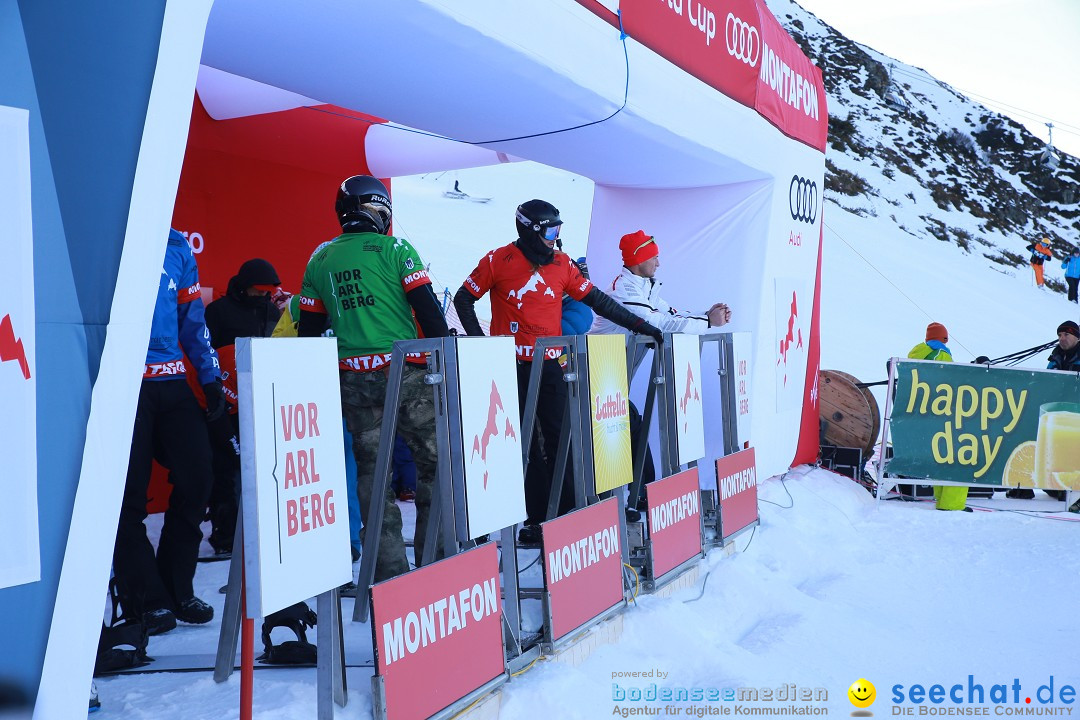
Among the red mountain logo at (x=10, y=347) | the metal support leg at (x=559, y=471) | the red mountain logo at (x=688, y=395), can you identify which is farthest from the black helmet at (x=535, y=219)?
the red mountain logo at (x=10, y=347)

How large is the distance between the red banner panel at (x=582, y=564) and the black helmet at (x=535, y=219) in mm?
1295

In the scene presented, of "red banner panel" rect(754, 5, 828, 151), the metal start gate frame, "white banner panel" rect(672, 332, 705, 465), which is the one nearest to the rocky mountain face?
"red banner panel" rect(754, 5, 828, 151)

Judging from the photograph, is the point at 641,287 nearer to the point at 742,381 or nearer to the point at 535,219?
the point at 742,381

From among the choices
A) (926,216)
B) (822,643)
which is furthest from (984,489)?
(926,216)

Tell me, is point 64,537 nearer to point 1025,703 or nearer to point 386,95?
point 386,95

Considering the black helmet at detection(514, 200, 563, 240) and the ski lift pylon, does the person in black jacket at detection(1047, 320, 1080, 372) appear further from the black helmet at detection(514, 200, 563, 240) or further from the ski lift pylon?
the ski lift pylon

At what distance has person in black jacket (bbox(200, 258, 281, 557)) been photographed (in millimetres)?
4609

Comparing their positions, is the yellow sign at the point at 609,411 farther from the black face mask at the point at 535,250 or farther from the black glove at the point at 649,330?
the black face mask at the point at 535,250

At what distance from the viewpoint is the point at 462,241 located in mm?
23188

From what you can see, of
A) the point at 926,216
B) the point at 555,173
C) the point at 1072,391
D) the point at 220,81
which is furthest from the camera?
the point at 555,173

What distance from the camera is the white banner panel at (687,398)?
479cm

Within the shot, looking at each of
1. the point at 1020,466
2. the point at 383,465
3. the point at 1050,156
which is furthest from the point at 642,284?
the point at 1050,156

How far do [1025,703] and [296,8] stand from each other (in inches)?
139

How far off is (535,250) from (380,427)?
1345 mm
